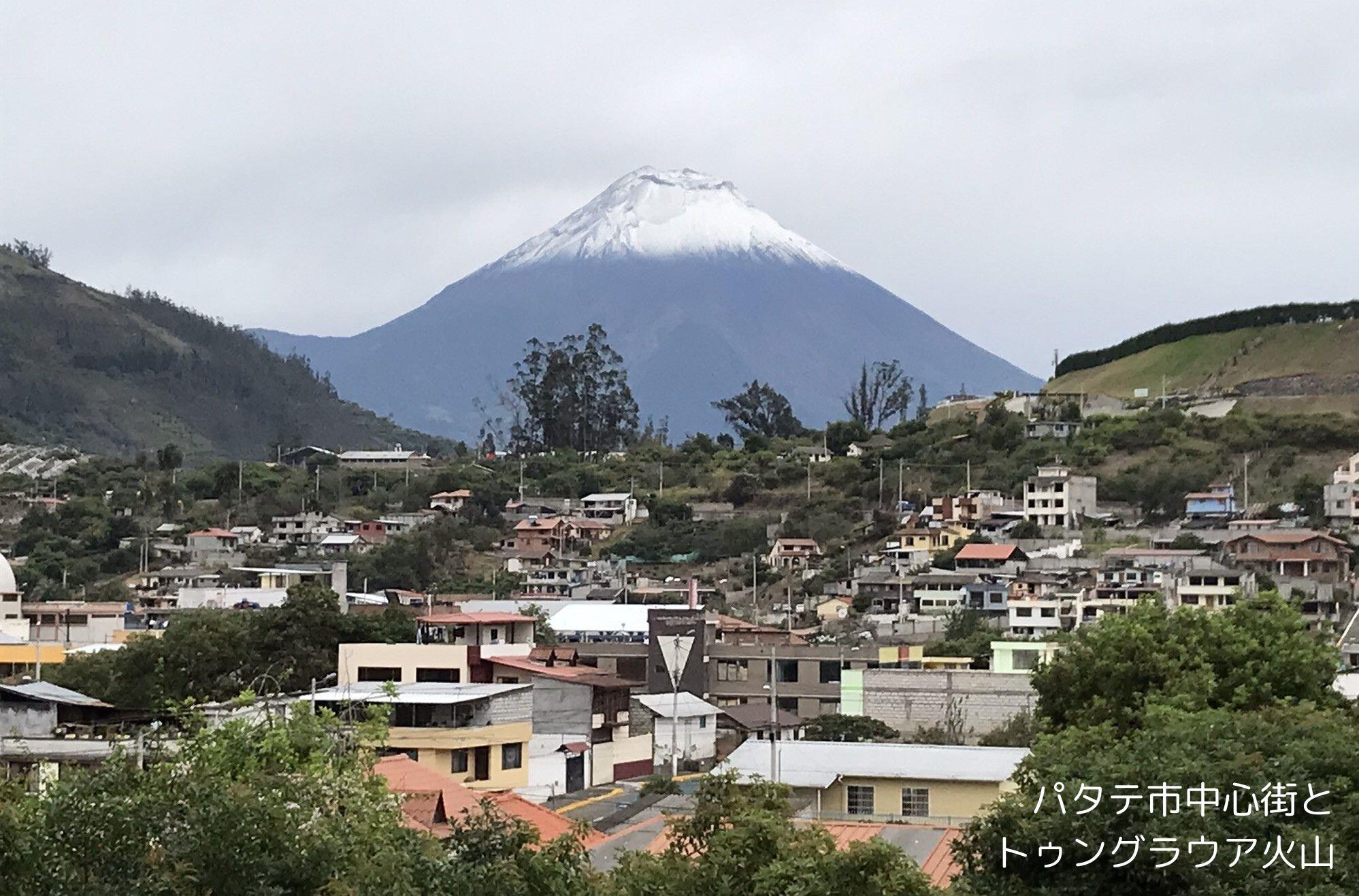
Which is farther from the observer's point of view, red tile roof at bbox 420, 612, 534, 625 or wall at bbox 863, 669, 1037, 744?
red tile roof at bbox 420, 612, 534, 625

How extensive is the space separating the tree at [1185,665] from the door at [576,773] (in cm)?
864

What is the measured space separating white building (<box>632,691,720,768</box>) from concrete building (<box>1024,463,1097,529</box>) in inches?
1428

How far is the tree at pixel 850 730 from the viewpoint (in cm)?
3816

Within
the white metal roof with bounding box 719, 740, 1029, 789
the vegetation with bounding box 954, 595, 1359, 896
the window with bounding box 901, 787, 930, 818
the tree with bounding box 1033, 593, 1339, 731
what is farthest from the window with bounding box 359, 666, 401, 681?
the vegetation with bounding box 954, 595, 1359, 896

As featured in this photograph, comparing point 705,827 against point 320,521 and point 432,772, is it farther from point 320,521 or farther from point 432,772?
point 320,521

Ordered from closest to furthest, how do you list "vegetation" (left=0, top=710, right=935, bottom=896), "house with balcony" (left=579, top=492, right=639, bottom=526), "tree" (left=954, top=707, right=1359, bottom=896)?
"vegetation" (left=0, top=710, right=935, bottom=896) → "tree" (left=954, top=707, right=1359, bottom=896) → "house with balcony" (left=579, top=492, right=639, bottom=526)

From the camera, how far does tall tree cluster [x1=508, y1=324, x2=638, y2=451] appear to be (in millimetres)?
108250

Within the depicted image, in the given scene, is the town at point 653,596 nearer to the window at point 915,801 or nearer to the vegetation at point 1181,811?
the window at point 915,801

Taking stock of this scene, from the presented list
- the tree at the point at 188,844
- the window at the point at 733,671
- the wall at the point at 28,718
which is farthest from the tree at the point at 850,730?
the tree at the point at 188,844

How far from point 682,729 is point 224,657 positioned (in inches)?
388

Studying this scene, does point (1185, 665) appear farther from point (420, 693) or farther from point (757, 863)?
point (757, 863)

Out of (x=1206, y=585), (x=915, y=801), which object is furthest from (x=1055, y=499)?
(x=915, y=801)

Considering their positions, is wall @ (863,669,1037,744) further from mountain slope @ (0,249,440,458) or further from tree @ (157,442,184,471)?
mountain slope @ (0,249,440,458)

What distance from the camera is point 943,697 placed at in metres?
41.0
